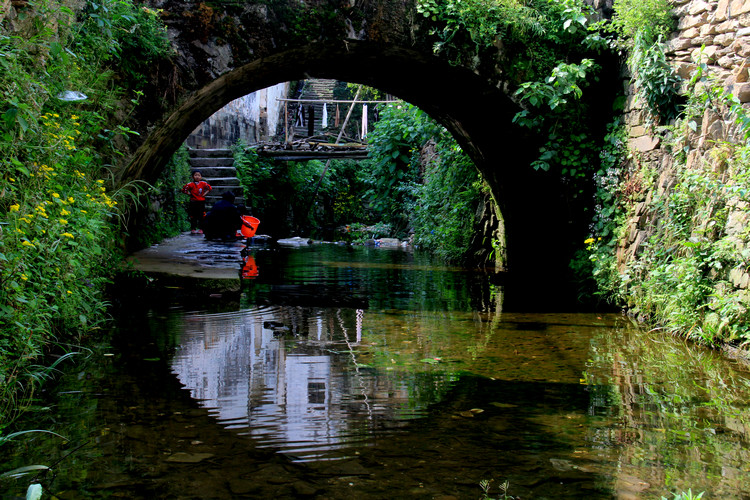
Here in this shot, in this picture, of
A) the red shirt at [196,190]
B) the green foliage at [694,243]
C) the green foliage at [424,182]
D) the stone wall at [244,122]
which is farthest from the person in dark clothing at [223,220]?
the stone wall at [244,122]

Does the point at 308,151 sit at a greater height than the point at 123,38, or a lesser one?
lesser

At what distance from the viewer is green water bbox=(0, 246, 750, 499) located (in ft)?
7.47

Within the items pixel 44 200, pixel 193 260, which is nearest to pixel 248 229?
pixel 193 260

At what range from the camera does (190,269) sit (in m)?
6.66

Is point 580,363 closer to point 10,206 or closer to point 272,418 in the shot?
point 272,418

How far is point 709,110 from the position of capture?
5094 millimetres

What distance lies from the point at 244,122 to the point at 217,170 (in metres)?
5.65

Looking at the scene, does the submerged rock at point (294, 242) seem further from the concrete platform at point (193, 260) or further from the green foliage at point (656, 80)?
the green foliage at point (656, 80)

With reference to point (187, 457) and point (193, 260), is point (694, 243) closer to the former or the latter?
point (187, 457)

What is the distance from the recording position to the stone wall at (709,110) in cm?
465

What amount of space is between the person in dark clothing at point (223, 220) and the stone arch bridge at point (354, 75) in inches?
102

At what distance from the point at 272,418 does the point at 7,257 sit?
1425 mm

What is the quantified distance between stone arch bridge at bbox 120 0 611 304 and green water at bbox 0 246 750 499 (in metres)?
2.24

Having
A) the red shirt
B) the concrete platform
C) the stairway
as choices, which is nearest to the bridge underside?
the stairway
